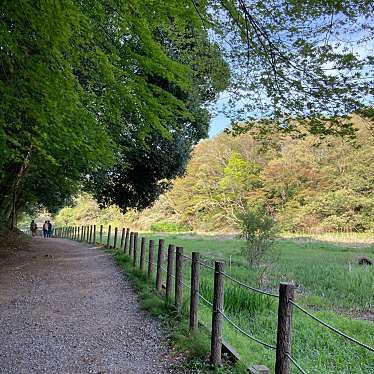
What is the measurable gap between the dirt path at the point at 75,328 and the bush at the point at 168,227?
39.6 m

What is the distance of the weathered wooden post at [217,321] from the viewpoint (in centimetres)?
406

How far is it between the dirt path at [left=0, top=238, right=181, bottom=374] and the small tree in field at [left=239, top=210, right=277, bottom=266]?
4.96m

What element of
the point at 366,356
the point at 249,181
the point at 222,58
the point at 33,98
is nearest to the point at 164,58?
the point at 222,58

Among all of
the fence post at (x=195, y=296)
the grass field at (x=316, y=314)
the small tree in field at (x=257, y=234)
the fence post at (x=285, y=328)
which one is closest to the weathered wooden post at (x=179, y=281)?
the grass field at (x=316, y=314)

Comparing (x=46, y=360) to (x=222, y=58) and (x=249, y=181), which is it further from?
(x=249, y=181)

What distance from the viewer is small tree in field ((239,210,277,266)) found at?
13.1m

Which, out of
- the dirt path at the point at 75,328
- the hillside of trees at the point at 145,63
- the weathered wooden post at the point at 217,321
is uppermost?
the hillside of trees at the point at 145,63

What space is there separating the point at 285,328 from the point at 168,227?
158ft

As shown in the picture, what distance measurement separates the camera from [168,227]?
167 feet

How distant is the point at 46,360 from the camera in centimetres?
430

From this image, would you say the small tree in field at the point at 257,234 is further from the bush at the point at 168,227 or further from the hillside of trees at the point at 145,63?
the bush at the point at 168,227

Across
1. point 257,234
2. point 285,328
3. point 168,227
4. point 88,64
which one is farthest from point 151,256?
point 168,227

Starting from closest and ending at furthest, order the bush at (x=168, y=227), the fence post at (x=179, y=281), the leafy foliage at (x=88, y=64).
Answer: the leafy foliage at (x=88, y=64)
the fence post at (x=179, y=281)
the bush at (x=168, y=227)

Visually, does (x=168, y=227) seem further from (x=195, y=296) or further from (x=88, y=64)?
(x=195, y=296)
